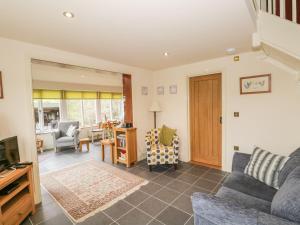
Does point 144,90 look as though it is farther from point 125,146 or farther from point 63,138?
point 63,138

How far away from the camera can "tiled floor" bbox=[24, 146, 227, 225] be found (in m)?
1.96

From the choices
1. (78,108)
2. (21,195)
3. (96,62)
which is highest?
(96,62)

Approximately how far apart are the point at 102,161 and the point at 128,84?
2035 millimetres

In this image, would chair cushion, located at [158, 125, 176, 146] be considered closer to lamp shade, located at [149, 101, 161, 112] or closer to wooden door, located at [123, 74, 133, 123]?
lamp shade, located at [149, 101, 161, 112]

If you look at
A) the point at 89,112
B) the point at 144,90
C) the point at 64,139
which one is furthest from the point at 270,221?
the point at 89,112

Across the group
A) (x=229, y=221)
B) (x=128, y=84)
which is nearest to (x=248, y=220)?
(x=229, y=221)

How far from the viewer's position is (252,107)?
9.54 ft

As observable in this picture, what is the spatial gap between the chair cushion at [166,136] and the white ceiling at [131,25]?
174cm

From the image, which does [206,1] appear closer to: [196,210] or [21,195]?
[196,210]

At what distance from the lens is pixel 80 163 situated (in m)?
3.93

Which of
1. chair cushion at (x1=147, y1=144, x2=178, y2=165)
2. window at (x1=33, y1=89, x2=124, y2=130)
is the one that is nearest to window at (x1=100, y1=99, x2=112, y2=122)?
window at (x1=33, y1=89, x2=124, y2=130)

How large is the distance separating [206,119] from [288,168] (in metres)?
1.99

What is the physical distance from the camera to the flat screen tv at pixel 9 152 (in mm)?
1880

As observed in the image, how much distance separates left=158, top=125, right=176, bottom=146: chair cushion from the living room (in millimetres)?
379
